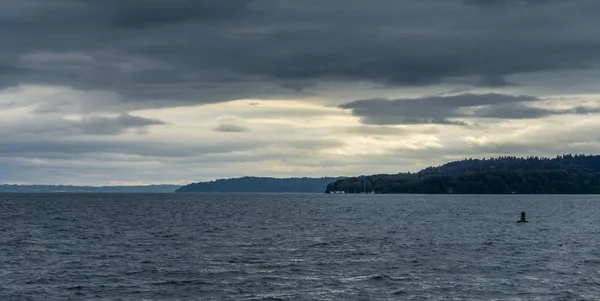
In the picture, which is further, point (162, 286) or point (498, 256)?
point (498, 256)

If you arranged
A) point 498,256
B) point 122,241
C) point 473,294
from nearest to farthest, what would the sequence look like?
1. point 473,294
2. point 498,256
3. point 122,241

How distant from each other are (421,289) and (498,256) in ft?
102

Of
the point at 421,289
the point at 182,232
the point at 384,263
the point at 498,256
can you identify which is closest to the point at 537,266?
the point at 498,256

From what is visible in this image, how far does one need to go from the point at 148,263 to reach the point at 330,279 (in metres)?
25.1

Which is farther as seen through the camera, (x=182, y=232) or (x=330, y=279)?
(x=182, y=232)

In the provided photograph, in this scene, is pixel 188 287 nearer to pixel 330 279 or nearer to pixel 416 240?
pixel 330 279

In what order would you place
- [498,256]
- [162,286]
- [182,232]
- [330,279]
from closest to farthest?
[162,286]
[330,279]
[498,256]
[182,232]

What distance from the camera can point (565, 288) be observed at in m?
68.8

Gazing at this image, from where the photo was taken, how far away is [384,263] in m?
87.2

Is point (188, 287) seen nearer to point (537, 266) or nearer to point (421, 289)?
point (421, 289)

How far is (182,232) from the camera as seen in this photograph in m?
141

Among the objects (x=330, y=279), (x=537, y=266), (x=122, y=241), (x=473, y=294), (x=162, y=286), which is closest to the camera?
(x=473, y=294)

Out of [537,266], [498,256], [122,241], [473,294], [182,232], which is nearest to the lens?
[473,294]

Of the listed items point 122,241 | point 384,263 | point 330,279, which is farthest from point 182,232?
point 330,279
